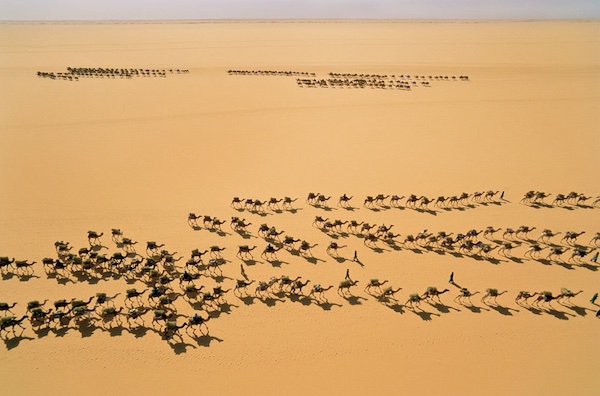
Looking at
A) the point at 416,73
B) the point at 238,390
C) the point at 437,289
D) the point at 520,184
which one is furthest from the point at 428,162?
the point at 416,73

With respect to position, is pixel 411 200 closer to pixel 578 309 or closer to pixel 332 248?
pixel 332 248

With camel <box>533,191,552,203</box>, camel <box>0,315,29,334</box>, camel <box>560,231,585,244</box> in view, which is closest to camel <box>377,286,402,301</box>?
camel <box>560,231,585,244</box>

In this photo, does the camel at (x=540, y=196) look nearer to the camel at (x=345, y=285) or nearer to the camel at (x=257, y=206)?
the camel at (x=345, y=285)

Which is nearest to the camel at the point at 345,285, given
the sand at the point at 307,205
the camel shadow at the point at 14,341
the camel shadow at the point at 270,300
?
the sand at the point at 307,205

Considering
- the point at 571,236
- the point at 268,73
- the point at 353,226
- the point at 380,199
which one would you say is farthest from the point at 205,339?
the point at 268,73

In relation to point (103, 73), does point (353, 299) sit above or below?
below
